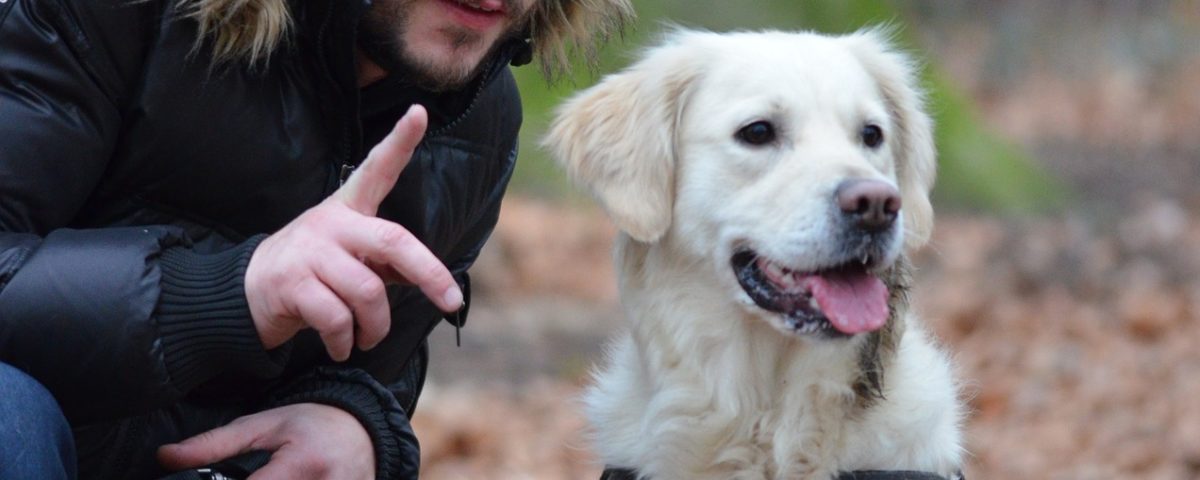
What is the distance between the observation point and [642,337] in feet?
10.6

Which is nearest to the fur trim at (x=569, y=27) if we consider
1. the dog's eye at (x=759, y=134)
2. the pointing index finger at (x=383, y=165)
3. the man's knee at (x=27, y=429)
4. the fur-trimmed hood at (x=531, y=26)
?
the fur-trimmed hood at (x=531, y=26)

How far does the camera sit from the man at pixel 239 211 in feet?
7.84

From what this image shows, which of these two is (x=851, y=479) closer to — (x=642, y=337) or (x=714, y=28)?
(x=642, y=337)

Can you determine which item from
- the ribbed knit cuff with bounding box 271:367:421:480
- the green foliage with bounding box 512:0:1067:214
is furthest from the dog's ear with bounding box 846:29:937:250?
the green foliage with bounding box 512:0:1067:214

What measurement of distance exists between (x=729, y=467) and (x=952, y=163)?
5.11 metres

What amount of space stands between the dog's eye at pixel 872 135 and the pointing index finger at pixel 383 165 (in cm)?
115

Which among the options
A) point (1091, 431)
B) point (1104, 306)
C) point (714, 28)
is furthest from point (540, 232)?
point (1091, 431)

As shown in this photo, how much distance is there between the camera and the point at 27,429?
2.41m

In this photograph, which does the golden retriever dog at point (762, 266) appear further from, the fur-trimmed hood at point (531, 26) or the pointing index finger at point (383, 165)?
the pointing index finger at point (383, 165)

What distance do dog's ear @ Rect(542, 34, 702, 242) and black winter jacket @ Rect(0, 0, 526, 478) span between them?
0.55ft

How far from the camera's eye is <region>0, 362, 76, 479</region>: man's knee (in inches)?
93.7

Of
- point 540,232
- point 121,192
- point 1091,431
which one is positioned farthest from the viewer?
point 540,232

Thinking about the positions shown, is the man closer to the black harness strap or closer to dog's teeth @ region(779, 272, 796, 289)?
dog's teeth @ region(779, 272, 796, 289)

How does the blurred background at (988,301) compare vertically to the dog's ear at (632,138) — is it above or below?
below
